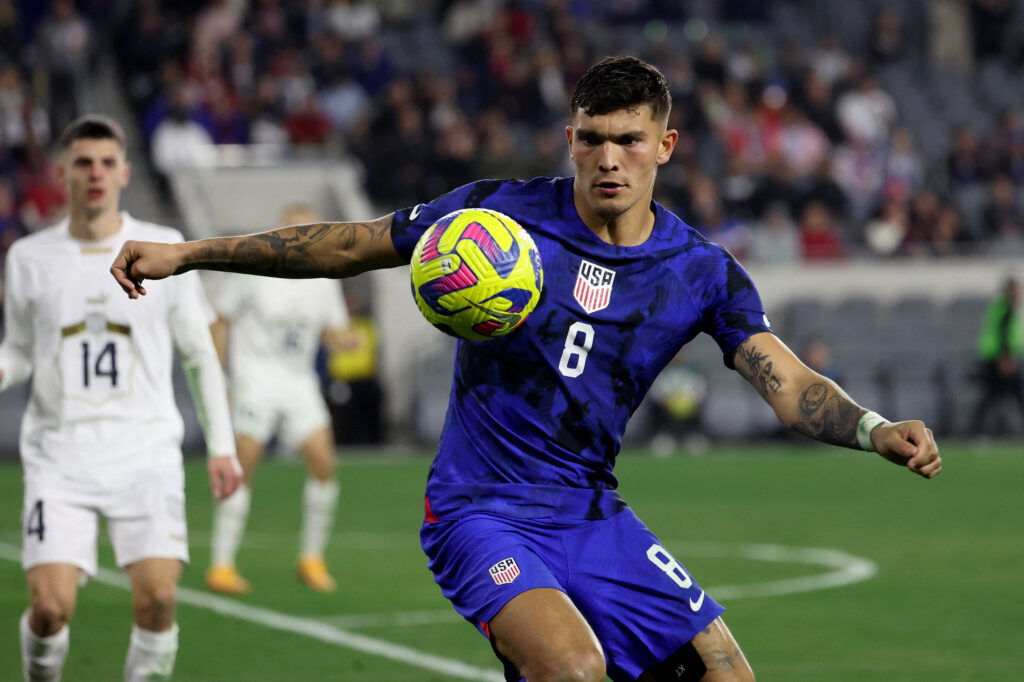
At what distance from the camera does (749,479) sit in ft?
62.0

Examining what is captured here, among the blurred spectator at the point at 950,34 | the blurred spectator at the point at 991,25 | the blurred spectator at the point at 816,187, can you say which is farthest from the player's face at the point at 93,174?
the blurred spectator at the point at 950,34

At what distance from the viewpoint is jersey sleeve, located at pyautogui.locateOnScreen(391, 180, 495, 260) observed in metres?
5.18

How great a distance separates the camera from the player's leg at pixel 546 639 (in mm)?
4602

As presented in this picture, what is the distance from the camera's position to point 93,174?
6.94 m

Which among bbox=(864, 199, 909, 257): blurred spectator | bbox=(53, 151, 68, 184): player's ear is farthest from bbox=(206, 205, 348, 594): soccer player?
bbox=(864, 199, 909, 257): blurred spectator

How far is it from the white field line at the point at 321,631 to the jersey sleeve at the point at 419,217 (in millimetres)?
3426

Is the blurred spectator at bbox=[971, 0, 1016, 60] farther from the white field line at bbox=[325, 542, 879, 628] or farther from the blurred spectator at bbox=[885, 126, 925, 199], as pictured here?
the white field line at bbox=[325, 542, 879, 628]

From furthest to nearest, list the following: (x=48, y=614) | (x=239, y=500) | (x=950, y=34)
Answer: (x=950, y=34) < (x=239, y=500) < (x=48, y=614)

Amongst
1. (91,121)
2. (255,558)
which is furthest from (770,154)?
(91,121)

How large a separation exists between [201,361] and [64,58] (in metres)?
17.8

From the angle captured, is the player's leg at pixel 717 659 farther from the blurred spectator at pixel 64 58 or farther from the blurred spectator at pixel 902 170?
the blurred spectator at pixel 902 170

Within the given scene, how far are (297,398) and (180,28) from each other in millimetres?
13924

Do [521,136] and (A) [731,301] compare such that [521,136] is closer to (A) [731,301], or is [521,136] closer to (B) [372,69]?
(B) [372,69]

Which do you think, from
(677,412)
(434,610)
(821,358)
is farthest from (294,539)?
(821,358)
